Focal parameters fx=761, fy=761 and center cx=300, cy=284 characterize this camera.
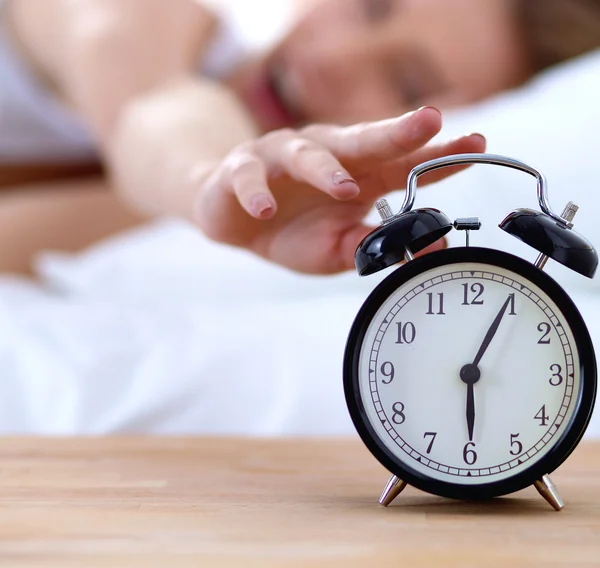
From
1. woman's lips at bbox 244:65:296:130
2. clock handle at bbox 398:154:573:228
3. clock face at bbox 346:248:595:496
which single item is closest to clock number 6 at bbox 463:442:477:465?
clock face at bbox 346:248:595:496

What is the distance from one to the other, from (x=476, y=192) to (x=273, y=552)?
478mm

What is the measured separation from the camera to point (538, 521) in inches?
22.7

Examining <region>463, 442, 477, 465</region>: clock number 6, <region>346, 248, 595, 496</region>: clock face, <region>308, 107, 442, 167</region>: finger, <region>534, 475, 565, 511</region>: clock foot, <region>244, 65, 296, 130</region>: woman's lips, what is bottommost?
<region>534, 475, 565, 511</region>: clock foot

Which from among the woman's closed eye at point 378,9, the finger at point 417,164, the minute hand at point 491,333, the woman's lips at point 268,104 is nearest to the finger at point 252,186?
the finger at point 417,164

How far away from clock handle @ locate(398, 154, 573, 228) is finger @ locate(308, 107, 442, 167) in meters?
0.03

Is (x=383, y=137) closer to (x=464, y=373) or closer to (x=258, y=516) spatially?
(x=464, y=373)

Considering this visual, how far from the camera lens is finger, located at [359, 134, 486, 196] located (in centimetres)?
65

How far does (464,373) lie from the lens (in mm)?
610

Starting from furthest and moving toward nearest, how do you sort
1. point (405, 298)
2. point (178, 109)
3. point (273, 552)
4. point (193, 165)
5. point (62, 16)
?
point (62, 16) → point (178, 109) → point (193, 165) → point (405, 298) → point (273, 552)

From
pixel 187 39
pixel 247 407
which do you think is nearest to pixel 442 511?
pixel 247 407

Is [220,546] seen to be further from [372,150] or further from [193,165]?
[193,165]

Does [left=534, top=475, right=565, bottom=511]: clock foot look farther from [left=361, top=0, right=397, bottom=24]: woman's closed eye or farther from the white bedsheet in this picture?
[left=361, top=0, right=397, bottom=24]: woman's closed eye

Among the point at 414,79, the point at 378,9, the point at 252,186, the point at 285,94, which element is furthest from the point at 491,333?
the point at 285,94

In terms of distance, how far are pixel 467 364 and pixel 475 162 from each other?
160mm
